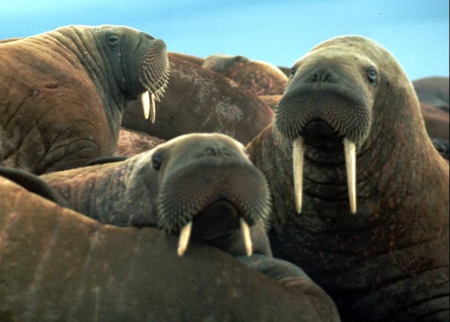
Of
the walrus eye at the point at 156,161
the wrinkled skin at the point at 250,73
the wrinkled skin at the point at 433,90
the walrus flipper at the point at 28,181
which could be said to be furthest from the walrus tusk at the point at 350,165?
the wrinkled skin at the point at 433,90

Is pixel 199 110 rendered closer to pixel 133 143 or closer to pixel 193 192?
pixel 133 143

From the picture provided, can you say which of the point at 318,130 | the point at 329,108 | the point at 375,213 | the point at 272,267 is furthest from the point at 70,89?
the point at 272,267

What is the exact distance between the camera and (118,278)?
148 inches

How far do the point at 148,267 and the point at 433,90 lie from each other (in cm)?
1455

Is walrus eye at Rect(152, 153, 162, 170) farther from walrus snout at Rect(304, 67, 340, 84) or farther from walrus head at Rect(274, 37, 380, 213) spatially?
walrus snout at Rect(304, 67, 340, 84)

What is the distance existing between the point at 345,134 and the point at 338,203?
2.55 feet


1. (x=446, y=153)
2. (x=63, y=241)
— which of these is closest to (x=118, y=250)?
(x=63, y=241)

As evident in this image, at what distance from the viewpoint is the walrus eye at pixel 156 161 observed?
405cm

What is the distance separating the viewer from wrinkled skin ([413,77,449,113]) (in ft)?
55.8

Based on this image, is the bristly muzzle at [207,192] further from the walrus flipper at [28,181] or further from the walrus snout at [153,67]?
the walrus snout at [153,67]

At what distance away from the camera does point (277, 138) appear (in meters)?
5.68

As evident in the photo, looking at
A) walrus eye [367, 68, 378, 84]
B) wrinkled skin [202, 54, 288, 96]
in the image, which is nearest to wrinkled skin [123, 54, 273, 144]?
wrinkled skin [202, 54, 288, 96]

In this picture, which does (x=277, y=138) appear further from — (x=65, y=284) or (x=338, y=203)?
(x=65, y=284)

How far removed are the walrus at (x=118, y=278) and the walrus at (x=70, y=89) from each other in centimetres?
202
